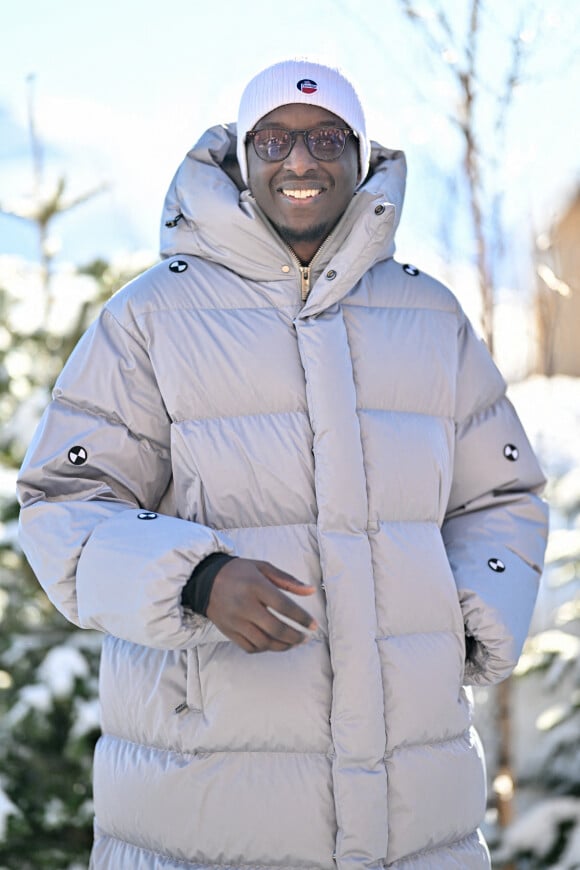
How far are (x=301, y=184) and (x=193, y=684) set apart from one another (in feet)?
3.22

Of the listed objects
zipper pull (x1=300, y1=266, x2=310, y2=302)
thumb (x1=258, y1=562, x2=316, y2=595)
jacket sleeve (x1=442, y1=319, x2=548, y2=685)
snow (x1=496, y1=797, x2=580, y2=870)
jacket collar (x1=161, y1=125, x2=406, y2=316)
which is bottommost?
snow (x1=496, y1=797, x2=580, y2=870)

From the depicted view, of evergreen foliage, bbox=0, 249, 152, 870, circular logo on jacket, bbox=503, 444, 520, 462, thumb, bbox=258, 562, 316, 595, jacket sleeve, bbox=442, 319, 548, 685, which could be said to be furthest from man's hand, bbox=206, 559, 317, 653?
evergreen foliage, bbox=0, 249, 152, 870

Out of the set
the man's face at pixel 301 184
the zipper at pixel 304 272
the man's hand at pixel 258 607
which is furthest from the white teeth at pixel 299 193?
the man's hand at pixel 258 607

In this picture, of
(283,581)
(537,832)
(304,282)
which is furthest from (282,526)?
(537,832)

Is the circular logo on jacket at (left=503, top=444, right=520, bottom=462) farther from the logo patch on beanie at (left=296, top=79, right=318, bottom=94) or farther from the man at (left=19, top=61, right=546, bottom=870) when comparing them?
the logo patch on beanie at (left=296, top=79, right=318, bottom=94)

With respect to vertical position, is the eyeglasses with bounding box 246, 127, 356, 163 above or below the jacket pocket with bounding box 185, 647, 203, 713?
above

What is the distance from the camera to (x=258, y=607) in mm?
1844

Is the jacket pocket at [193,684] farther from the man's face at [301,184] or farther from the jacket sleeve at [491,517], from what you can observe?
the man's face at [301,184]

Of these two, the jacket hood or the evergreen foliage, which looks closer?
the jacket hood

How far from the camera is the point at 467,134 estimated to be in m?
3.53

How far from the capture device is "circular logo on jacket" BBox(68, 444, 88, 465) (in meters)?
2.20

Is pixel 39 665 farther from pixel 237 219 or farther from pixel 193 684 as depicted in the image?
pixel 237 219

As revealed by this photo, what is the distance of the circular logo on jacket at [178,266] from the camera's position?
2.36 m

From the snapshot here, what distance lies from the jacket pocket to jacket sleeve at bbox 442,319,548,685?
552 mm
